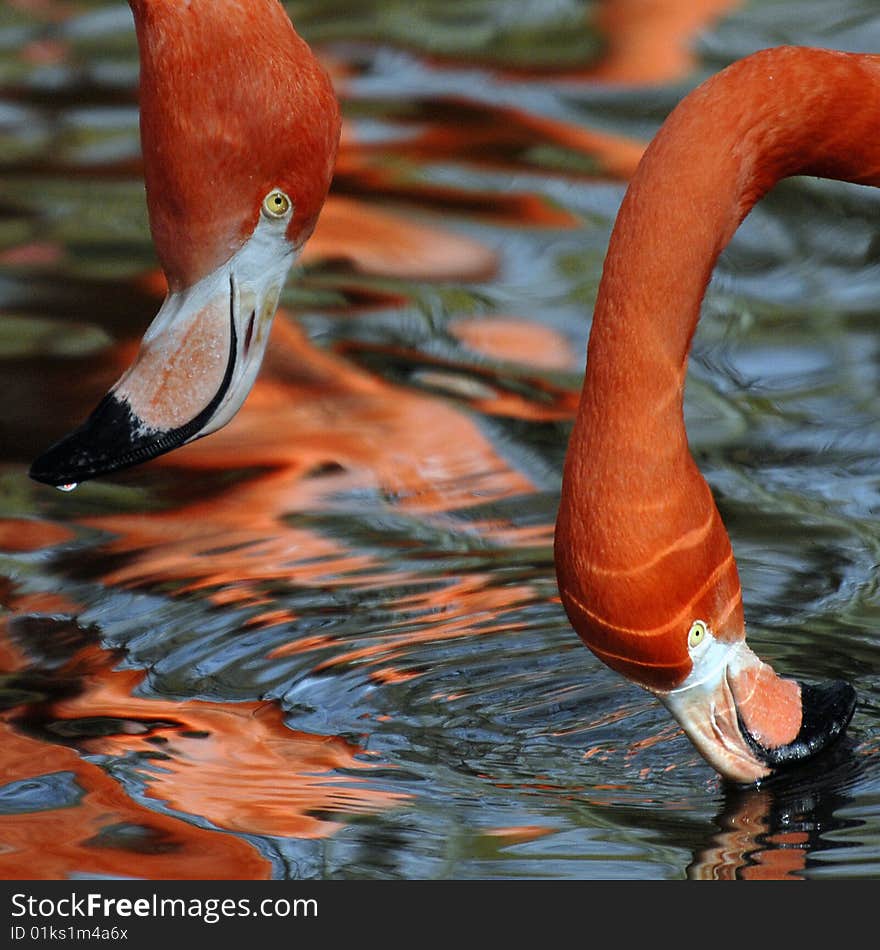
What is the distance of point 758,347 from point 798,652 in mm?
1921

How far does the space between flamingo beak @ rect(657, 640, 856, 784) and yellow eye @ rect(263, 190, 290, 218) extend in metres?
1.16

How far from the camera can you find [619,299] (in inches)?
130

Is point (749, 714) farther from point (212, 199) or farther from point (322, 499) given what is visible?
point (322, 499)

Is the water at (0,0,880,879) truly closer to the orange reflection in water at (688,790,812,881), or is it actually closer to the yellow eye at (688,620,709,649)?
the orange reflection in water at (688,790,812,881)

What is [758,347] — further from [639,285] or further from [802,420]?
[639,285]

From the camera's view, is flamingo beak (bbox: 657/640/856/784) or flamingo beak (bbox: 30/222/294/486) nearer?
flamingo beak (bbox: 657/640/856/784)

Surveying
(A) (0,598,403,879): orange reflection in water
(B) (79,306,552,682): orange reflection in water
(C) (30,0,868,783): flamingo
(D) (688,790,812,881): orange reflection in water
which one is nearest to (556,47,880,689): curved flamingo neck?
(C) (30,0,868,783): flamingo

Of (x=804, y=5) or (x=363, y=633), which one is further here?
(x=804, y=5)

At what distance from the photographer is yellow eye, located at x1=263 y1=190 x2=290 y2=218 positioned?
12.4 feet

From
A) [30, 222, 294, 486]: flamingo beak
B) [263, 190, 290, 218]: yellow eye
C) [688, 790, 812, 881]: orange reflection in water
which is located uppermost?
[263, 190, 290, 218]: yellow eye

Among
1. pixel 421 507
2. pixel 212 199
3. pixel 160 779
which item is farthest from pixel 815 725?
pixel 421 507

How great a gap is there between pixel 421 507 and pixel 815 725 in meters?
1.62
